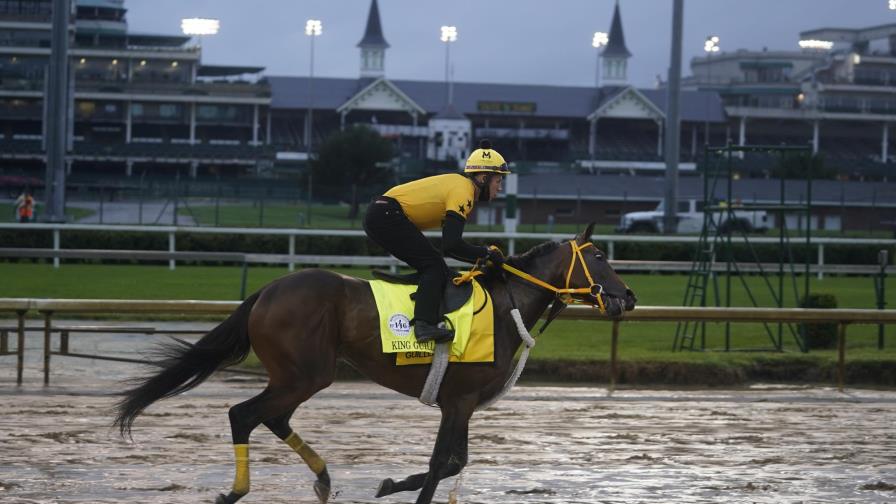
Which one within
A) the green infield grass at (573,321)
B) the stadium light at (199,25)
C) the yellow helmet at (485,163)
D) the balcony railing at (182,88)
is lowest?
the green infield grass at (573,321)

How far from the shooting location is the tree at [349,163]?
145ft

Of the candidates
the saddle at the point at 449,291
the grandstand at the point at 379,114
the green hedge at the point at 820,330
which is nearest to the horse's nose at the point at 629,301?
the saddle at the point at 449,291

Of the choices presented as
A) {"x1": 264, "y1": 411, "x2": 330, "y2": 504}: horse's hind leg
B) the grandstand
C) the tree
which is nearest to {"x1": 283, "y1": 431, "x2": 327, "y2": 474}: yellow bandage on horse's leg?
{"x1": 264, "y1": 411, "x2": 330, "y2": 504}: horse's hind leg

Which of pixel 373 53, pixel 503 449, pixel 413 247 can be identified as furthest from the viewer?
pixel 373 53

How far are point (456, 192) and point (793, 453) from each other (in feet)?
11.8

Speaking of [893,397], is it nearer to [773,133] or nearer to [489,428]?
[489,428]

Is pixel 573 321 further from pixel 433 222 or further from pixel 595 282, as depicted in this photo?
pixel 433 222

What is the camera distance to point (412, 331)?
6.73m

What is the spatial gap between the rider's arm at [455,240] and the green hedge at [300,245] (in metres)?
16.3

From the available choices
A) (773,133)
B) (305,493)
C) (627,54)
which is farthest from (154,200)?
(627,54)

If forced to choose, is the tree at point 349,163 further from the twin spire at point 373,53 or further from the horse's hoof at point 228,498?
the twin spire at point 373,53

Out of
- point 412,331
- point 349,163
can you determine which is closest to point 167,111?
point 349,163

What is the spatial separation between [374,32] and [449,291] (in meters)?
84.4

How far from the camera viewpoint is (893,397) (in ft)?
39.5
